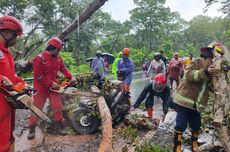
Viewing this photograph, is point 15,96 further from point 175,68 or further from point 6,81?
point 175,68

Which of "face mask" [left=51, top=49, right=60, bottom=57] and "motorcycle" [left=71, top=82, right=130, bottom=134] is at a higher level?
"face mask" [left=51, top=49, right=60, bottom=57]

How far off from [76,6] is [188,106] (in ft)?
83.5

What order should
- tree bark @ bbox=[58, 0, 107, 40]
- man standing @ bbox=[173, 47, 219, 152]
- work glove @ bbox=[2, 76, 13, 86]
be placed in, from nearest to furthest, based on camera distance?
work glove @ bbox=[2, 76, 13, 86] < man standing @ bbox=[173, 47, 219, 152] < tree bark @ bbox=[58, 0, 107, 40]

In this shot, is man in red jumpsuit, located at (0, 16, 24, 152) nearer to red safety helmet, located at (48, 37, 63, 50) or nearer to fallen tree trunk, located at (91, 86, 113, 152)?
fallen tree trunk, located at (91, 86, 113, 152)

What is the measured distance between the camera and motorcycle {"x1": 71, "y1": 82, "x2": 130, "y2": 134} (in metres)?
6.92

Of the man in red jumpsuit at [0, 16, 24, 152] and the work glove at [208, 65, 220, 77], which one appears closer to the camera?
the man in red jumpsuit at [0, 16, 24, 152]

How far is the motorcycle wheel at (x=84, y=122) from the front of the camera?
691cm

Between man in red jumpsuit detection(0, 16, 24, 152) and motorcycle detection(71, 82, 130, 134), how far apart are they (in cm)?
289

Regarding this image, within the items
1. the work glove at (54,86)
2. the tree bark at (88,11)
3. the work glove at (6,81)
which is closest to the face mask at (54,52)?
the work glove at (54,86)

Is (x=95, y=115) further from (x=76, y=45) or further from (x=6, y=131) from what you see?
(x=76, y=45)

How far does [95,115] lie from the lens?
22.8 feet

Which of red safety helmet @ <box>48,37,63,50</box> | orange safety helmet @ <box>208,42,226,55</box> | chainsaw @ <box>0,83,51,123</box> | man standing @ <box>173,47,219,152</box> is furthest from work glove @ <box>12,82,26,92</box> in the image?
orange safety helmet @ <box>208,42,226,55</box>

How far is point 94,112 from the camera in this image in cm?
698

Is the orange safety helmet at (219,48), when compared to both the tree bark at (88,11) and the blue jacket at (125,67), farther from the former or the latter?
the blue jacket at (125,67)
